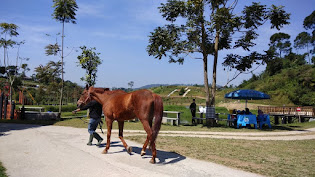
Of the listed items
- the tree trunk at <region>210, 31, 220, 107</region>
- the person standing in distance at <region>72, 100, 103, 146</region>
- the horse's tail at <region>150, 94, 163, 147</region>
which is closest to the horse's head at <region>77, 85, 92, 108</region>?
the person standing in distance at <region>72, 100, 103, 146</region>

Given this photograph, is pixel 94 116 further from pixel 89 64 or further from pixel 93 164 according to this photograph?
pixel 89 64

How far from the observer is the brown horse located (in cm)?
653

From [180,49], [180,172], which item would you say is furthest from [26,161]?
[180,49]

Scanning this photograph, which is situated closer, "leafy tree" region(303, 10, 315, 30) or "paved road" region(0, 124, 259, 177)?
"paved road" region(0, 124, 259, 177)

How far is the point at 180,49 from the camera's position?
1767cm

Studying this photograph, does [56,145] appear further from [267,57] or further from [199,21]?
[267,57]

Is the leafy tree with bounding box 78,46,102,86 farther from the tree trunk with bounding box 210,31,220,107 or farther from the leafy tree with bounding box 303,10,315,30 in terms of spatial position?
the leafy tree with bounding box 303,10,315,30

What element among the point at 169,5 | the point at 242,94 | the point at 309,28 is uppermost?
the point at 309,28

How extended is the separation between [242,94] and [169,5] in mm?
8275

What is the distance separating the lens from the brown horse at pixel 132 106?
6526 mm

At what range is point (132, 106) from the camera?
23.2 feet

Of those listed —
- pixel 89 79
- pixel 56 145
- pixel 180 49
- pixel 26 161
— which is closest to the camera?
pixel 26 161

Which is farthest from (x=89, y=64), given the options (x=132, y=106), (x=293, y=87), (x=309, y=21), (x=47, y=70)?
(x=309, y=21)

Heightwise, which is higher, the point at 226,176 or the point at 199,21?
the point at 199,21
